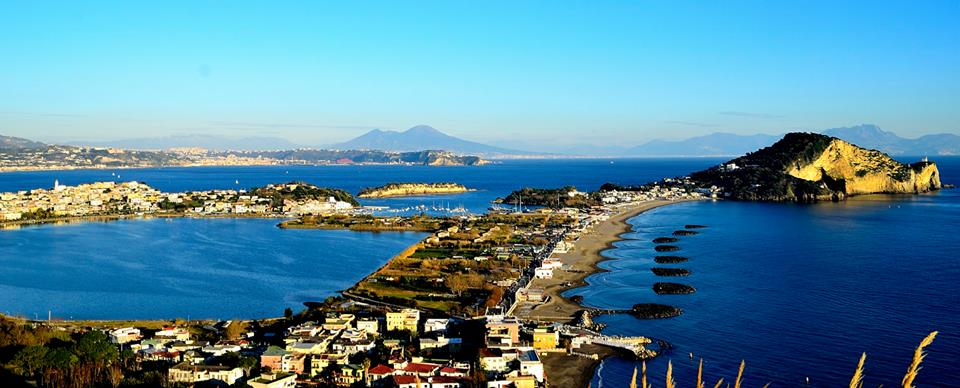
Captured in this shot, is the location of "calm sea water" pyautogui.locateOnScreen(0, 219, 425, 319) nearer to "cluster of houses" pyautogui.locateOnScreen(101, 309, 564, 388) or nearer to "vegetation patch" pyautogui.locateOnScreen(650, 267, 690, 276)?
"cluster of houses" pyautogui.locateOnScreen(101, 309, 564, 388)

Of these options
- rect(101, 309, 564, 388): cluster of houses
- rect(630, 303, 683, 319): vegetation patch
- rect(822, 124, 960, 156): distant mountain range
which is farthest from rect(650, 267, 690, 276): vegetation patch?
rect(822, 124, 960, 156): distant mountain range

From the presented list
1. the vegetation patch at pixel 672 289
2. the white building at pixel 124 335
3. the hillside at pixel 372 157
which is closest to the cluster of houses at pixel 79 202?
the white building at pixel 124 335

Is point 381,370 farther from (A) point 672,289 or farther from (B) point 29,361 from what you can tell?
(A) point 672,289

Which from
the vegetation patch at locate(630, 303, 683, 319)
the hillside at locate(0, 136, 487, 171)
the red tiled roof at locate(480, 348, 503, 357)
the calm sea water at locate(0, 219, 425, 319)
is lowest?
the calm sea water at locate(0, 219, 425, 319)

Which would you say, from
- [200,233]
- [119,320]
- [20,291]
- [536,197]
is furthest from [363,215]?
[119,320]

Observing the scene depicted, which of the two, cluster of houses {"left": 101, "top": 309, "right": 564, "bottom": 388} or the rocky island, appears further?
the rocky island

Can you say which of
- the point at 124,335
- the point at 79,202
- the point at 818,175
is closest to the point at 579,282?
the point at 124,335
